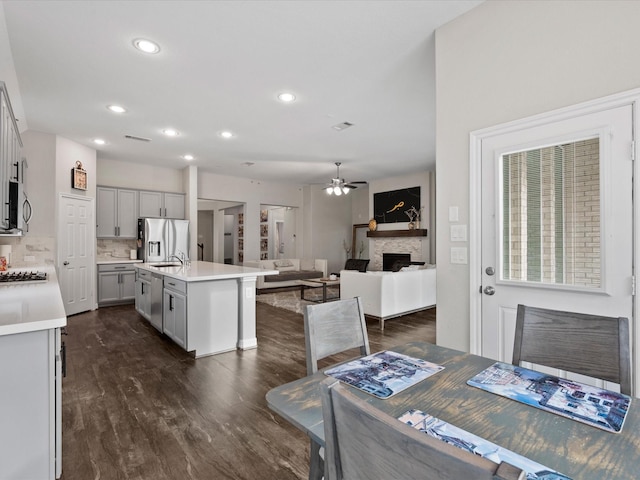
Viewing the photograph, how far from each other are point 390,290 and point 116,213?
5.24m

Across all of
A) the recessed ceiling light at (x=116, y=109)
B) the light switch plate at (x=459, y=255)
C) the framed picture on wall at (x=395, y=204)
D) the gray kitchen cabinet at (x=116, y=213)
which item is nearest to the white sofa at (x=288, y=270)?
the framed picture on wall at (x=395, y=204)

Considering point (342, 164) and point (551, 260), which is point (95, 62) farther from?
point (342, 164)

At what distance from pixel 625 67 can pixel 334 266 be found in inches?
343

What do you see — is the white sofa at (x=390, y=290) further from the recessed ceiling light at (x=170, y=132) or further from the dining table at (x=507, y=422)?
the dining table at (x=507, y=422)

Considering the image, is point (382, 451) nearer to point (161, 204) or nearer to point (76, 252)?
point (76, 252)

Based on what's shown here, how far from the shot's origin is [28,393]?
1.46 m

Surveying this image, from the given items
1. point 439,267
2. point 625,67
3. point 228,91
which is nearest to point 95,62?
point 228,91

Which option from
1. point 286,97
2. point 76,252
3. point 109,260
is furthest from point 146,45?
point 109,260

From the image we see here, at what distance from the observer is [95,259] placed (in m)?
5.96

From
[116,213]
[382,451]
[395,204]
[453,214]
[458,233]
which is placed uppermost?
[395,204]

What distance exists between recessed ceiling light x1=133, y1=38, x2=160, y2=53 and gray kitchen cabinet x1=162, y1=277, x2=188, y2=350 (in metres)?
2.18

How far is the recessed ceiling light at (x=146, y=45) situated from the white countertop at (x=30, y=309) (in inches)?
79.2

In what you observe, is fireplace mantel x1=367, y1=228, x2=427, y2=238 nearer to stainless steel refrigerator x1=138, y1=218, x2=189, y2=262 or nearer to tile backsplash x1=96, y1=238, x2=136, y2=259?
stainless steel refrigerator x1=138, y1=218, x2=189, y2=262

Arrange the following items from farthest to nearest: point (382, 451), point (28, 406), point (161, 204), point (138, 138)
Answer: point (161, 204), point (138, 138), point (28, 406), point (382, 451)
